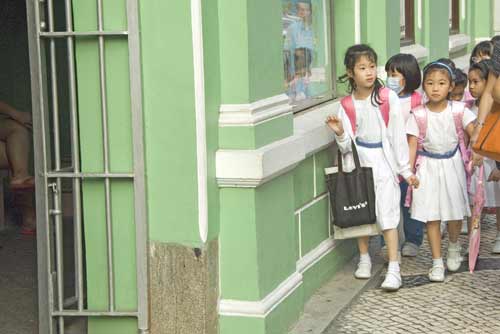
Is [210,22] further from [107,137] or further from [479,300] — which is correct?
[479,300]

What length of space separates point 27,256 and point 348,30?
297cm

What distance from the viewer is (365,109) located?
7.57 metres

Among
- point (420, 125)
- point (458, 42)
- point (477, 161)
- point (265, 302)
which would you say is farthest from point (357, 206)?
point (458, 42)

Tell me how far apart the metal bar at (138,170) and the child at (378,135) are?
76.1 inches

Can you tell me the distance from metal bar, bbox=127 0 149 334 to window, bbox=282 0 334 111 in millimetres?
1729

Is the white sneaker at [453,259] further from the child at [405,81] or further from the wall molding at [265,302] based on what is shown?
the wall molding at [265,302]

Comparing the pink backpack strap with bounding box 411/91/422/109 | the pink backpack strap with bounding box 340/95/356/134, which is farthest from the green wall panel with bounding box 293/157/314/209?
the pink backpack strap with bounding box 411/91/422/109

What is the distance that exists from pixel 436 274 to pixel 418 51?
416 centimetres

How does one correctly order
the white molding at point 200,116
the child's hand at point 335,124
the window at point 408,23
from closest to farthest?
1. the white molding at point 200,116
2. the child's hand at point 335,124
3. the window at point 408,23

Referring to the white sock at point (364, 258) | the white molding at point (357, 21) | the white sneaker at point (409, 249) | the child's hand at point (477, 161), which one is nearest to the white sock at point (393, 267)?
the white sock at point (364, 258)

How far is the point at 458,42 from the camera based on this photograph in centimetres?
1494

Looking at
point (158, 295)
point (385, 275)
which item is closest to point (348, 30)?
point (385, 275)

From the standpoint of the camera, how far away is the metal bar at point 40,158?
5.94 m

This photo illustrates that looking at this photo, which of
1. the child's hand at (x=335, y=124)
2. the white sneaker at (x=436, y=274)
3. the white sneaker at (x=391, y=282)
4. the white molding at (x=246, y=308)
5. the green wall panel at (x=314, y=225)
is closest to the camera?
the white molding at (x=246, y=308)
